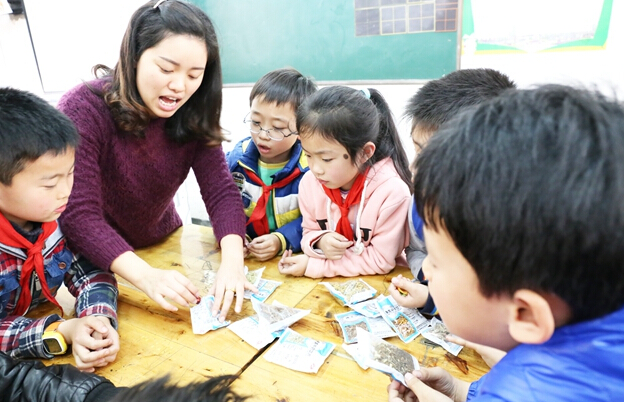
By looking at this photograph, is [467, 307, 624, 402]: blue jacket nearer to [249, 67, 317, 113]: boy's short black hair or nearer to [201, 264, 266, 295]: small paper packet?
[201, 264, 266, 295]: small paper packet

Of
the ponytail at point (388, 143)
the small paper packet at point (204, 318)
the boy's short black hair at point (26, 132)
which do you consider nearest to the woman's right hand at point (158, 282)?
the small paper packet at point (204, 318)

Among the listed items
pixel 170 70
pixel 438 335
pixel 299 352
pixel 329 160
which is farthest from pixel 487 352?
pixel 170 70

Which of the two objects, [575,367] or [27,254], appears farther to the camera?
[27,254]

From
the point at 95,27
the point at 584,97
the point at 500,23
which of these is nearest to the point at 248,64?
the point at 95,27

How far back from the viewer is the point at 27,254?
3.64 ft

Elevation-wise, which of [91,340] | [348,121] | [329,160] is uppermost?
[348,121]

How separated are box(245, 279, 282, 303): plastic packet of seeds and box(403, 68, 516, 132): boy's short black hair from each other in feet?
2.22

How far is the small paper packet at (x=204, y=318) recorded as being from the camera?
113 centimetres

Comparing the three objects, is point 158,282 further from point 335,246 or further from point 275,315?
point 335,246

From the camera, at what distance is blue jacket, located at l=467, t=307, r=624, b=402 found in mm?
486

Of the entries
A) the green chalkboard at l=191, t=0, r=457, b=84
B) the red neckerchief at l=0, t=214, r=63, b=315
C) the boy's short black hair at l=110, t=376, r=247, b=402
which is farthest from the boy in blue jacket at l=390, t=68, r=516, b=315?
the green chalkboard at l=191, t=0, r=457, b=84

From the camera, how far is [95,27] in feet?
10.5

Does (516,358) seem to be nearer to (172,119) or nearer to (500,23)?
(172,119)

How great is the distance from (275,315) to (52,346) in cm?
56
